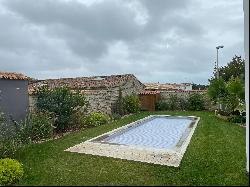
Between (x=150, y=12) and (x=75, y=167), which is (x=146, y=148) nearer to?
(x=75, y=167)

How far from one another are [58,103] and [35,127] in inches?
127

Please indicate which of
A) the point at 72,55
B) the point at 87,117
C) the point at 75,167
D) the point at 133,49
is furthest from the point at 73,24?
the point at 75,167

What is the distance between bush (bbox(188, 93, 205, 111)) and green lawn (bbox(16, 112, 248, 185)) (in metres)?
17.9

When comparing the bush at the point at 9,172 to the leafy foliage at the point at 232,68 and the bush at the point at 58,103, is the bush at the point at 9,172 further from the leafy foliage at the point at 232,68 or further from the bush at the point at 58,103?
the leafy foliage at the point at 232,68

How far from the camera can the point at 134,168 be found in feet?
28.4

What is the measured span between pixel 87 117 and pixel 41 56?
856cm

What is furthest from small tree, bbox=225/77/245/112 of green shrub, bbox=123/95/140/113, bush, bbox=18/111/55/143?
bush, bbox=18/111/55/143

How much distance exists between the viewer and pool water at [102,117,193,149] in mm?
13127

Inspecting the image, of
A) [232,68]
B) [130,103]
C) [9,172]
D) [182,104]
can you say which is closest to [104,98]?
[130,103]

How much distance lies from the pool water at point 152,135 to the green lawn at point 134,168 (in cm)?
192

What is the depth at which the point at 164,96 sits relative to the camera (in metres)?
32.3

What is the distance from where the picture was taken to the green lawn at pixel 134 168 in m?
7.29

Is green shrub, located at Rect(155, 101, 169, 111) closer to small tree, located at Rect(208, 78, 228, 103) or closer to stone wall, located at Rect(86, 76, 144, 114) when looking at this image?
stone wall, located at Rect(86, 76, 144, 114)

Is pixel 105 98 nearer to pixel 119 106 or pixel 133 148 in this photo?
pixel 119 106
